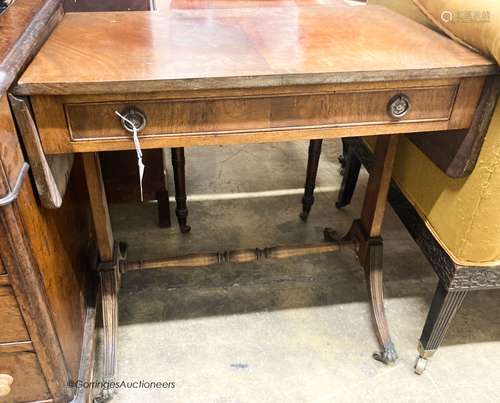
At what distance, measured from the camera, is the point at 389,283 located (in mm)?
1599

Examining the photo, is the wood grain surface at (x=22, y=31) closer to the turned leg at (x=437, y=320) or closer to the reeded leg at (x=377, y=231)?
the reeded leg at (x=377, y=231)

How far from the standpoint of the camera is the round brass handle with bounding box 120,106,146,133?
32.8 inches

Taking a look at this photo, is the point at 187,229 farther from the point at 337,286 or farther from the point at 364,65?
the point at 364,65

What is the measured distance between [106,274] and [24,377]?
381 millimetres

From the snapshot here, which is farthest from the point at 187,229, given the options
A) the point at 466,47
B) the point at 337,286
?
the point at 466,47

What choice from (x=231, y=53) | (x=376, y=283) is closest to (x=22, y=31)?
(x=231, y=53)

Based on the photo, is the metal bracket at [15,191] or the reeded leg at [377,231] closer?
the metal bracket at [15,191]

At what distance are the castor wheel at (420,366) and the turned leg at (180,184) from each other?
0.92 meters

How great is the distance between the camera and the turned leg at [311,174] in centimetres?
169

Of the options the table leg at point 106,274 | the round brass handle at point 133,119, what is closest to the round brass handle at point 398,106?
the round brass handle at point 133,119

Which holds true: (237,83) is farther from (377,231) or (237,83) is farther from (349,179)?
(349,179)

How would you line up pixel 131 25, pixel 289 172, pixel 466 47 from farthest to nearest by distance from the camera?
1. pixel 289 172
2. pixel 131 25
3. pixel 466 47

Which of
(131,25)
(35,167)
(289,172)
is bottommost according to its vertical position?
(289,172)

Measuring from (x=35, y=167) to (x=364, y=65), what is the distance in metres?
0.62
